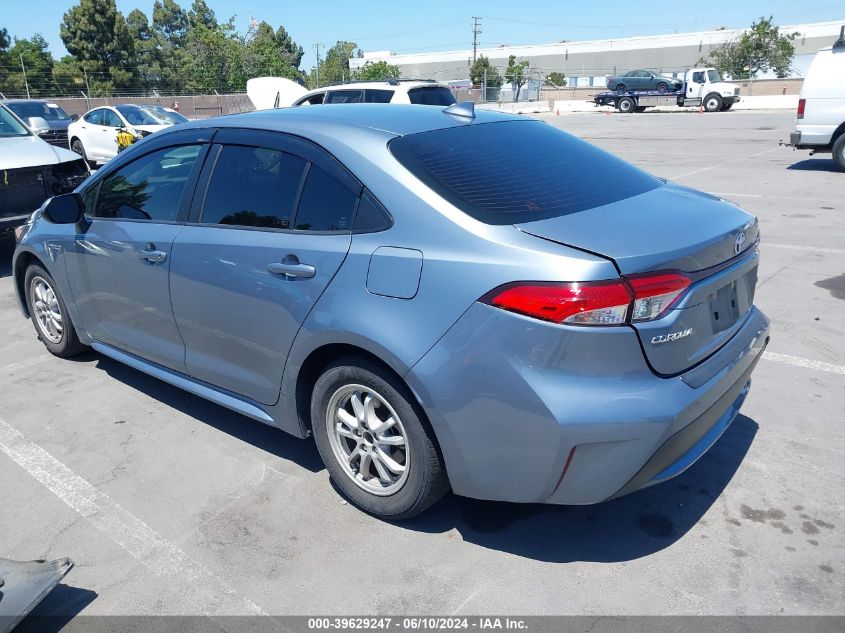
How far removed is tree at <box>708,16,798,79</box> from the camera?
57000mm

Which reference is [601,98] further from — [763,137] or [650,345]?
[650,345]

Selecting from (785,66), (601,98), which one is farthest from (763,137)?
(785,66)

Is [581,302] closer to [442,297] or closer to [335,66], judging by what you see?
[442,297]

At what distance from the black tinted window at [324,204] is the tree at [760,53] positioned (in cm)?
6362

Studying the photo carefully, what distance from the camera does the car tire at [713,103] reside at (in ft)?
118

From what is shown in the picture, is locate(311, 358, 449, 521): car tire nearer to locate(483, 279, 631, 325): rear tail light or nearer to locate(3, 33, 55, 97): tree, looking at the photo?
locate(483, 279, 631, 325): rear tail light

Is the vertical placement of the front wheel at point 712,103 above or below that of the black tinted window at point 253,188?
below

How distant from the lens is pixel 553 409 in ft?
8.33

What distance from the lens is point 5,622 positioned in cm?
246

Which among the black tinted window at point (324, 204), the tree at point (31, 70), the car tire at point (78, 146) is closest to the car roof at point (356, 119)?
the black tinted window at point (324, 204)

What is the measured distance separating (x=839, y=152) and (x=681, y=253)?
1297cm

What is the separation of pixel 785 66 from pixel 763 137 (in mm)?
45272

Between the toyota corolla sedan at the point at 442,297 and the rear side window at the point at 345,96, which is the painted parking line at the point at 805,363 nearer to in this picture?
the toyota corolla sedan at the point at 442,297

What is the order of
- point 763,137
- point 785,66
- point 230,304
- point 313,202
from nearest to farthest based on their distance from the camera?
point 313,202 → point 230,304 → point 763,137 → point 785,66
